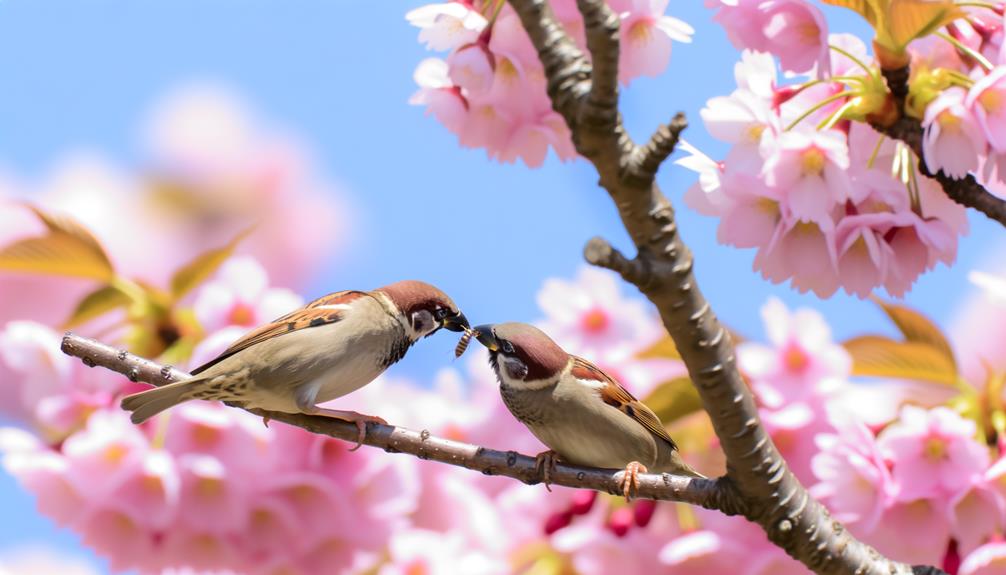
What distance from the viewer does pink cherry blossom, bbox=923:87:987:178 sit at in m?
1.79

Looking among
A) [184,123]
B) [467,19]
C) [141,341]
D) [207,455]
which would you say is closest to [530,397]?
[467,19]

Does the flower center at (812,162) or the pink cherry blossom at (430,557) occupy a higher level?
the flower center at (812,162)

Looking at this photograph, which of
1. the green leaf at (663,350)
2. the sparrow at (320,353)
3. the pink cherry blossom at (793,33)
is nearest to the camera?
the pink cherry blossom at (793,33)

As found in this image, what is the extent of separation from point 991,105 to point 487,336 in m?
0.98

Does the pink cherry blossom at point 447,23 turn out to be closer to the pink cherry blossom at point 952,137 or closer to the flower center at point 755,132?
the flower center at point 755,132

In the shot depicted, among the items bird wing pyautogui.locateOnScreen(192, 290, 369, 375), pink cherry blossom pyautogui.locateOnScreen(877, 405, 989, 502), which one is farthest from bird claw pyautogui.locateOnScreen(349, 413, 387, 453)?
pink cherry blossom pyautogui.locateOnScreen(877, 405, 989, 502)

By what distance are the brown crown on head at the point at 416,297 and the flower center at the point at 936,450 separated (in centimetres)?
104

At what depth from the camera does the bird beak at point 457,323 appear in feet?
7.54

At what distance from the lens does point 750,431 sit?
177cm

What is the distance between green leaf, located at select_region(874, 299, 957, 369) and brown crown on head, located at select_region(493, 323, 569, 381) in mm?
817

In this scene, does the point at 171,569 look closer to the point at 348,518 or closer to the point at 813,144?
the point at 348,518

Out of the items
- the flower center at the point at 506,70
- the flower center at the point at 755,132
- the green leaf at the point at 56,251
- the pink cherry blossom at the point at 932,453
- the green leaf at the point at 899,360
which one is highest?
the green leaf at the point at 56,251

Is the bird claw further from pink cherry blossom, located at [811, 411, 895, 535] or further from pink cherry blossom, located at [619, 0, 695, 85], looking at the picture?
pink cherry blossom, located at [811, 411, 895, 535]

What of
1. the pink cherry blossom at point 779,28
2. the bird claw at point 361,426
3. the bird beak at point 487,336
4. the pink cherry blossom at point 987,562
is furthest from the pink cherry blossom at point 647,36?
the pink cherry blossom at point 987,562
